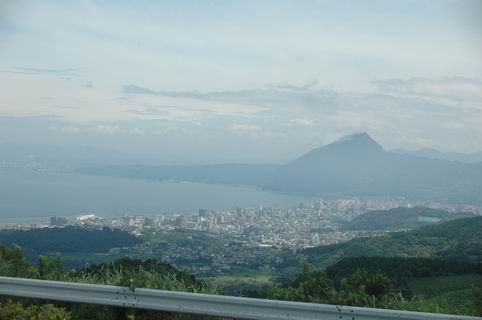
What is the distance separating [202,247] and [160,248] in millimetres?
1648

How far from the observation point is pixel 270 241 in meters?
27.4

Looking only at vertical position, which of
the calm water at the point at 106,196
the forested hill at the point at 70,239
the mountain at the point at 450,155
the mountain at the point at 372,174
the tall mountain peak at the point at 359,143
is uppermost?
the tall mountain peak at the point at 359,143

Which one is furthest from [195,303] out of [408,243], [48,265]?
[408,243]

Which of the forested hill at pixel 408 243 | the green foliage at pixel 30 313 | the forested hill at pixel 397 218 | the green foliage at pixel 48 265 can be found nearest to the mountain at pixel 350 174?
the forested hill at pixel 397 218

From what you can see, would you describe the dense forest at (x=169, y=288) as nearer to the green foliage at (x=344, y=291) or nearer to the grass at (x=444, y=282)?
the green foliage at (x=344, y=291)

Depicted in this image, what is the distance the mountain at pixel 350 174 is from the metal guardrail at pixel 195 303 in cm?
4551

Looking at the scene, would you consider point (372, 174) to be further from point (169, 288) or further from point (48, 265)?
point (169, 288)

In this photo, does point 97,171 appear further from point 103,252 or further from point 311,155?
point 103,252

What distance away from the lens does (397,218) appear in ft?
115

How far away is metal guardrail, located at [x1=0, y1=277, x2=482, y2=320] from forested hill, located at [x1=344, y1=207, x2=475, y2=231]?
29.0m

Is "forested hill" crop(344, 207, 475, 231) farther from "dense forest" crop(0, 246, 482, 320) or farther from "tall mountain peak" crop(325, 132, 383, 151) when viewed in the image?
"tall mountain peak" crop(325, 132, 383, 151)

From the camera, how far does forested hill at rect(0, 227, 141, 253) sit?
21.1m

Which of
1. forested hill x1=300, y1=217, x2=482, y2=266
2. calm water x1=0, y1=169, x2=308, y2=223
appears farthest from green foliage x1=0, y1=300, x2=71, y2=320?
calm water x1=0, y1=169, x2=308, y2=223

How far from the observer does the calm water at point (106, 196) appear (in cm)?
4631
